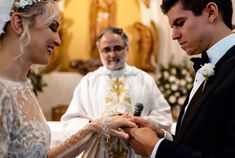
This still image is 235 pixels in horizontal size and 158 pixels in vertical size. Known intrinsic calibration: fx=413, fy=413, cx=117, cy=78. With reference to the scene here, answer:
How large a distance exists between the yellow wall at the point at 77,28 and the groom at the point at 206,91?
16.2ft

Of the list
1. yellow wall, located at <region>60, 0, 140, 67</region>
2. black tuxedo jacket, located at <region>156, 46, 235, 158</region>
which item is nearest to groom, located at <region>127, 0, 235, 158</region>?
black tuxedo jacket, located at <region>156, 46, 235, 158</region>

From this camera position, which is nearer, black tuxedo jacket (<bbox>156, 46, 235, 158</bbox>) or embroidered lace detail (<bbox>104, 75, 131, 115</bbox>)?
black tuxedo jacket (<bbox>156, 46, 235, 158</bbox>)

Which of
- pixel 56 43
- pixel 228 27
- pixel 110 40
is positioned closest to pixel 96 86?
pixel 110 40

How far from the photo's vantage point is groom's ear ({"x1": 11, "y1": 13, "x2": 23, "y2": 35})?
195 cm

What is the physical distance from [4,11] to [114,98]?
7.53 feet

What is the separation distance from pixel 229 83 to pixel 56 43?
88 cm

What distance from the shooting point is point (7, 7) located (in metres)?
1.98

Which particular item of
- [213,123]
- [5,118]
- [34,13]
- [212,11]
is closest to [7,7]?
[34,13]

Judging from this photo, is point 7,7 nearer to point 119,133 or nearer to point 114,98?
point 119,133

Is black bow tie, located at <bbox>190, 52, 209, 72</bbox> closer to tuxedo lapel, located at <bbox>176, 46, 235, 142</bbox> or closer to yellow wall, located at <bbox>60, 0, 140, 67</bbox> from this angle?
tuxedo lapel, located at <bbox>176, 46, 235, 142</bbox>

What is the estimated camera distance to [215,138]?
69.4 inches

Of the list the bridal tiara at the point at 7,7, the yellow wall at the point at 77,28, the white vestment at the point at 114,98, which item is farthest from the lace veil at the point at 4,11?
the yellow wall at the point at 77,28

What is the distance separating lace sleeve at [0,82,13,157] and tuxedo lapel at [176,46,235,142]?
2.57 ft

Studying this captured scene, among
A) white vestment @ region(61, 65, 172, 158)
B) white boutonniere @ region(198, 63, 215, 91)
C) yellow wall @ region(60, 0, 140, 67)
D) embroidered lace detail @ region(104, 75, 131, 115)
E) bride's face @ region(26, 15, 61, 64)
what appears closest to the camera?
white boutonniere @ region(198, 63, 215, 91)
